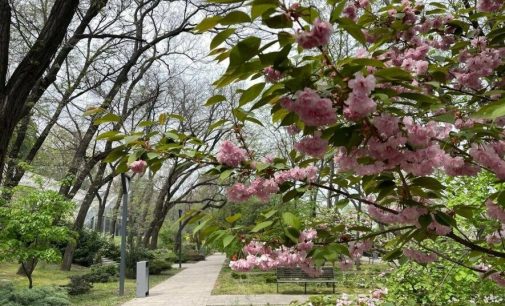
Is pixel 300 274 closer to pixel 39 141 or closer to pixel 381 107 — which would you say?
pixel 39 141

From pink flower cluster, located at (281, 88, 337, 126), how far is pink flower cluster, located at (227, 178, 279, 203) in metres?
0.69

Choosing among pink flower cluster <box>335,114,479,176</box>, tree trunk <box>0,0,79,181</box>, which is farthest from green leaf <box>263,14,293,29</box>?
tree trunk <box>0,0,79,181</box>

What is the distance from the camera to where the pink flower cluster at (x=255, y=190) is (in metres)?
2.03

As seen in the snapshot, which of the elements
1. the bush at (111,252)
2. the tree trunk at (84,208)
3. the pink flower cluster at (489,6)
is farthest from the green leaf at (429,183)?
the bush at (111,252)

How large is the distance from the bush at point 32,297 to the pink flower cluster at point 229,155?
23.8 feet

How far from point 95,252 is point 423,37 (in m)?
25.2

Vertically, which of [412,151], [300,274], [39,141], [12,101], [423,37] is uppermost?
[39,141]

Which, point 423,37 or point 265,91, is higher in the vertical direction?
point 423,37

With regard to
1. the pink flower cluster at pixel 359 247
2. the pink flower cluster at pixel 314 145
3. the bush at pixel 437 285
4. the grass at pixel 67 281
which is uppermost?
the pink flower cluster at pixel 314 145

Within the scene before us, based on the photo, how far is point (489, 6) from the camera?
99.5 inches

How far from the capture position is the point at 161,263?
23266 mm

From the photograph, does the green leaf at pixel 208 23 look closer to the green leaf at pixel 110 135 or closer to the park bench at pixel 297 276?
the green leaf at pixel 110 135

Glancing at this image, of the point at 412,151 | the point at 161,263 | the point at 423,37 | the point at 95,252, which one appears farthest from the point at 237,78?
the point at 95,252

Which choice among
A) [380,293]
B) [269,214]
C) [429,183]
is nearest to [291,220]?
[269,214]
